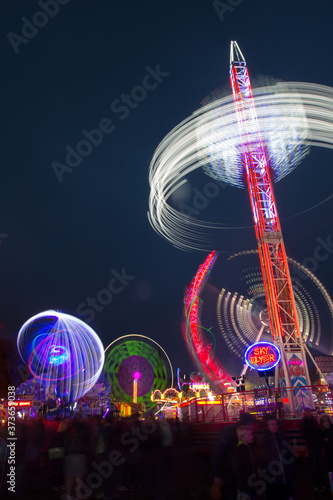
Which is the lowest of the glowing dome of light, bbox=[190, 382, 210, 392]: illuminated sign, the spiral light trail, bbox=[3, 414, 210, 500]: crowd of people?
bbox=[3, 414, 210, 500]: crowd of people

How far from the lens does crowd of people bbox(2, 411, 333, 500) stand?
5.15 meters

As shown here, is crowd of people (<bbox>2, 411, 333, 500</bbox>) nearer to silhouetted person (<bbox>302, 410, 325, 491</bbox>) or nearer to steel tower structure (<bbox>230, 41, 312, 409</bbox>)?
silhouetted person (<bbox>302, 410, 325, 491</bbox>)

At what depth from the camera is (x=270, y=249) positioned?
2108cm

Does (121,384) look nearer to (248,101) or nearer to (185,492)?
(248,101)

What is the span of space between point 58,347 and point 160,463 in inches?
1022

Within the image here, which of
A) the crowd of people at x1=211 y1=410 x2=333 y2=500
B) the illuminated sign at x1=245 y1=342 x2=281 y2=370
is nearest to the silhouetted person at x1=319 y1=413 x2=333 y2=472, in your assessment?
the crowd of people at x1=211 y1=410 x2=333 y2=500

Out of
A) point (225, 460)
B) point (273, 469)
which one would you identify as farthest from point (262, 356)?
point (273, 469)

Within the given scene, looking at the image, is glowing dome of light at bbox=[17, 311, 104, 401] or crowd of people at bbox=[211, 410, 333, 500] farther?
glowing dome of light at bbox=[17, 311, 104, 401]

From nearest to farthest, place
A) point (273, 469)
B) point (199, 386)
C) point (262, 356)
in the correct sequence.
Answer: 1. point (273, 469)
2. point (262, 356)
3. point (199, 386)

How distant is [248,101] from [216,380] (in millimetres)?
26176

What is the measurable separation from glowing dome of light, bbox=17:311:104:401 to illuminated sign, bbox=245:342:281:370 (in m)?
19.5

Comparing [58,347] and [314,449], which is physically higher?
[58,347]

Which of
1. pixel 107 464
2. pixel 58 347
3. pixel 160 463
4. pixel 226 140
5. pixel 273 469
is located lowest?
pixel 160 463

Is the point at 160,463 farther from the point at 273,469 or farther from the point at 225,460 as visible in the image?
the point at 273,469
